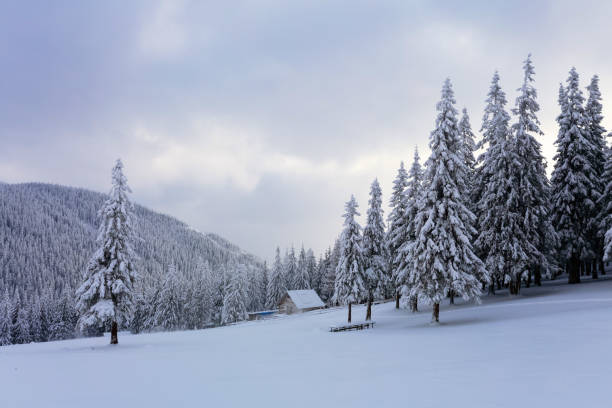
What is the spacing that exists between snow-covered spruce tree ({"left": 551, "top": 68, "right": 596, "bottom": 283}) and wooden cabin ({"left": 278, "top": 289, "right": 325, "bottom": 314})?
159 ft

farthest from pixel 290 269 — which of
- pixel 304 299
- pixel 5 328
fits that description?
pixel 5 328

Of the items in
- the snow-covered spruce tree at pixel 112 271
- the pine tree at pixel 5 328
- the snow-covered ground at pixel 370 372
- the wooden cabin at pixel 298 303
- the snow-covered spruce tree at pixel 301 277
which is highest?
the snow-covered spruce tree at pixel 112 271

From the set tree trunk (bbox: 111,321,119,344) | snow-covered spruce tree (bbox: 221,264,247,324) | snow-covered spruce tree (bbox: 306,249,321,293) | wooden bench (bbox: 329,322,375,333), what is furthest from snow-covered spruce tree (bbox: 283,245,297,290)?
tree trunk (bbox: 111,321,119,344)

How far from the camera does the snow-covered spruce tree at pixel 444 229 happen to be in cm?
2625

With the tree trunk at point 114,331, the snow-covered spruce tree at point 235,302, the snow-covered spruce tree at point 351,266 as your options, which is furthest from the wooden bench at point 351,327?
the snow-covered spruce tree at point 235,302

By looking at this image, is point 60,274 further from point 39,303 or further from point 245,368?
point 245,368

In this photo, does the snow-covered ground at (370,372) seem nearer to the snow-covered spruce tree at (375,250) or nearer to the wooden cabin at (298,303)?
the snow-covered spruce tree at (375,250)

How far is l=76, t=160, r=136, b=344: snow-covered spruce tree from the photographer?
2697 cm

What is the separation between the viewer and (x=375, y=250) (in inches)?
1529

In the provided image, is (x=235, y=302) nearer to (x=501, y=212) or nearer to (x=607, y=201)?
(x=501, y=212)

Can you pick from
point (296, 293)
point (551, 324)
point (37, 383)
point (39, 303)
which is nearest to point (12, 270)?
point (39, 303)

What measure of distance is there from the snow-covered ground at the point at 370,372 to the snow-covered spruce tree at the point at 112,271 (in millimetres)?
4894

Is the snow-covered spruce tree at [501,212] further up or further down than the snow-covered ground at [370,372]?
further up

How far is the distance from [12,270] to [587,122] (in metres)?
246
